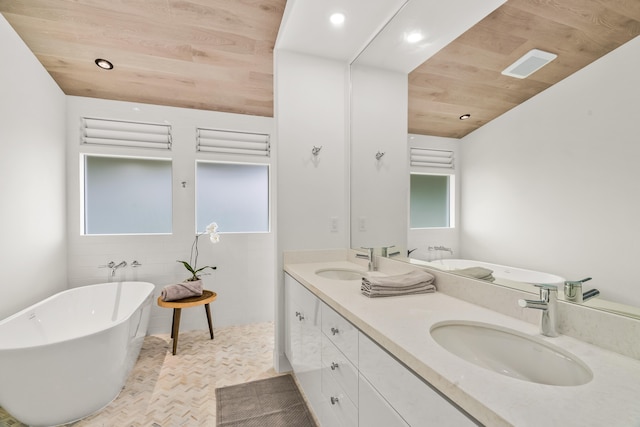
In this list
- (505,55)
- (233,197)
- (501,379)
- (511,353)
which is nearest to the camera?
(501,379)

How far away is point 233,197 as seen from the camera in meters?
3.37

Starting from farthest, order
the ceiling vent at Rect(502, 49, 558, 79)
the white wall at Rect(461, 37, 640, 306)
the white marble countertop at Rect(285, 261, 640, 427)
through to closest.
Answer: the ceiling vent at Rect(502, 49, 558, 79) → the white wall at Rect(461, 37, 640, 306) → the white marble countertop at Rect(285, 261, 640, 427)

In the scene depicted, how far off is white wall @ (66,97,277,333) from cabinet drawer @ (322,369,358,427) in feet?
5.40

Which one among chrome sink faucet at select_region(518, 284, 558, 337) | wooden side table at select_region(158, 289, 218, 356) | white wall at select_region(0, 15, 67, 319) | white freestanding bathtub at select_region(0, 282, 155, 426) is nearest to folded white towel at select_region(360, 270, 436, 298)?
chrome sink faucet at select_region(518, 284, 558, 337)

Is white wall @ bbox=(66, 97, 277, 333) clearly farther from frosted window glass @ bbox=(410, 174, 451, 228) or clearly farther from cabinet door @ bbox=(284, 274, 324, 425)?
frosted window glass @ bbox=(410, 174, 451, 228)

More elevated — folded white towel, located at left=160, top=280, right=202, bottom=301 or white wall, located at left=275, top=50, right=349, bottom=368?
white wall, located at left=275, top=50, right=349, bottom=368

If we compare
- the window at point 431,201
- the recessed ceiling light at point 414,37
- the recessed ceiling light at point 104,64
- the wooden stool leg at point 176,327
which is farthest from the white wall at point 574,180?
the recessed ceiling light at point 104,64

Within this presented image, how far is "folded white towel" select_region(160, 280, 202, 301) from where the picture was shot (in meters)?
2.58

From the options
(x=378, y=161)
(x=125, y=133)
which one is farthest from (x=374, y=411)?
(x=125, y=133)

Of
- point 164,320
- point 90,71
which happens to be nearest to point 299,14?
point 90,71

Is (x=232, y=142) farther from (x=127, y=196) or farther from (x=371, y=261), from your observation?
(x=371, y=261)

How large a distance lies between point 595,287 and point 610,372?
0.26 meters

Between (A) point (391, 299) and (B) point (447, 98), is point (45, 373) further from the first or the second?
(B) point (447, 98)

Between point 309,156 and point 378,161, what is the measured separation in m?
0.55
